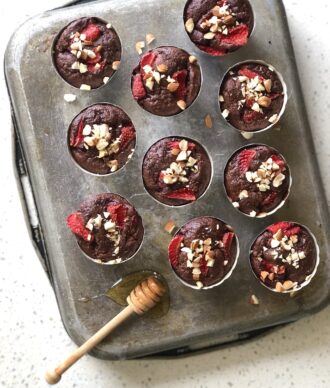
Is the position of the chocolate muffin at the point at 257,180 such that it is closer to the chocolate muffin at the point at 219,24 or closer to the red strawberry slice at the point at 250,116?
the red strawberry slice at the point at 250,116

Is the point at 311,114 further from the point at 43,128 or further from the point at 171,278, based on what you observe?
the point at 43,128

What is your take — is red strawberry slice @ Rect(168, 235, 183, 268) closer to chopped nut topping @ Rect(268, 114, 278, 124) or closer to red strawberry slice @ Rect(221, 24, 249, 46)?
chopped nut topping @ Rect(268, 114, 278, 124)

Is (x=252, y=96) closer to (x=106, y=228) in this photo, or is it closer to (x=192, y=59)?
(x=192, y=59)

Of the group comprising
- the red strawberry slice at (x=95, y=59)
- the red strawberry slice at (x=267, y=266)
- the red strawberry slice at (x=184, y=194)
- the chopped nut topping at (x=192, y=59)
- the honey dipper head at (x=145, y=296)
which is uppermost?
the red strawberry slice at (x=95, y=59)

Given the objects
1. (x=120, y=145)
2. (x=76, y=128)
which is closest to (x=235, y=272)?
(x=120, y=145)

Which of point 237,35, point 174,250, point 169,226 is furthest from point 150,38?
point 174,250

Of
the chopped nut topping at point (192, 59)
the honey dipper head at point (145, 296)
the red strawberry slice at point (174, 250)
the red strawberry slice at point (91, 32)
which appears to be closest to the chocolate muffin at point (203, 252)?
the red strawberry slice at point (174, 250)

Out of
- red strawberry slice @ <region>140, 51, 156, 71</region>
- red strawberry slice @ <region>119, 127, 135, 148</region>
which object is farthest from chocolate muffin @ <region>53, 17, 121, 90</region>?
red strawberry slice @ <region>119, 127, 135, 148</region>
